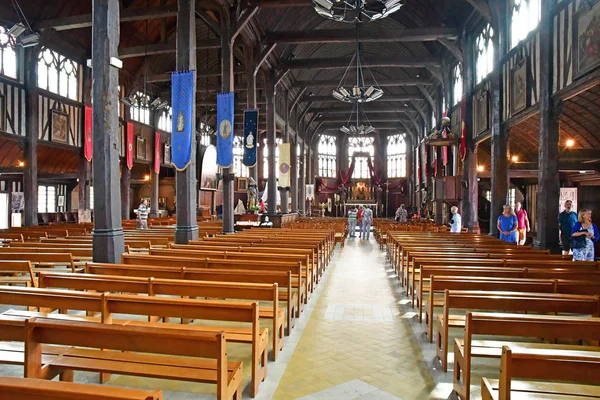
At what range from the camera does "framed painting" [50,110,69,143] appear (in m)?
15.2

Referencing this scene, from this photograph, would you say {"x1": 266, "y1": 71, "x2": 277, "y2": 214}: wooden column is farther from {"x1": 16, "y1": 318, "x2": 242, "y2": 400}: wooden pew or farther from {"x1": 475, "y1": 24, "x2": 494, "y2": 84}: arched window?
{"x1": 16, "y1": 318, "x2": 242, "y2": 400}: wooden pew

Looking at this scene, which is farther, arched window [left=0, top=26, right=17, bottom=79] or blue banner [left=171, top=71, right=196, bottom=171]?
arched window [left=0, top=26, right=17, bottom=79]

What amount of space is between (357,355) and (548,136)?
689cm

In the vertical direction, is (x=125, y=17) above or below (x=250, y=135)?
above

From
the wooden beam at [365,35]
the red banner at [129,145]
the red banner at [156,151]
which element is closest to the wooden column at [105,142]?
the wooden beam at [365,35]

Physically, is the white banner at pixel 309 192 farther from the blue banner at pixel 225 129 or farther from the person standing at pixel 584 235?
the person standing at pixel 584 235

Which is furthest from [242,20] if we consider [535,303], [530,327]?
[530,327]

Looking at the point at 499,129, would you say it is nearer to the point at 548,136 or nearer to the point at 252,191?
the point at 548,136

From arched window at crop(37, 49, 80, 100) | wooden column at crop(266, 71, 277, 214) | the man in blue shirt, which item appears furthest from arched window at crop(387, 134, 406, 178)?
the man in blue shirt

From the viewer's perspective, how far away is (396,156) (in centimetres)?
3784

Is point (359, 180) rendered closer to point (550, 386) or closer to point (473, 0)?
point (473, 0)

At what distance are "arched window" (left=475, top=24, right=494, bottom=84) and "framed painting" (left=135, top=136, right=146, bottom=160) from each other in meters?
16.3

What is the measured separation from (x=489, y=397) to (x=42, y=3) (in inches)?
705

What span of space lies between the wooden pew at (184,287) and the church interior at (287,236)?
0.07ft
